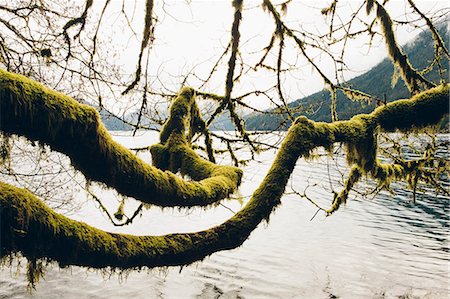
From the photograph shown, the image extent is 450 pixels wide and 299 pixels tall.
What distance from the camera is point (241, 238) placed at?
2.42 m

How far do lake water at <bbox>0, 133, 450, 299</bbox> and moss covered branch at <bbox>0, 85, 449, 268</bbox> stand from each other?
435 cm

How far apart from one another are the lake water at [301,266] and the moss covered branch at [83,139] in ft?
19.4

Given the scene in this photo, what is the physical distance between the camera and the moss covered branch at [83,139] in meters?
1.41

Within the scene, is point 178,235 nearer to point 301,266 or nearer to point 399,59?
point 399,59

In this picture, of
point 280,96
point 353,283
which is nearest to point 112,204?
point 353,283

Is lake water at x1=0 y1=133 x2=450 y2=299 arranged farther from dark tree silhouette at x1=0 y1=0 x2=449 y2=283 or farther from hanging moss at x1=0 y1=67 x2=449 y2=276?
hanging moss at x1=0 y1=67 x2=449 y2=276

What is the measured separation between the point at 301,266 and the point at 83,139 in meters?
16.2

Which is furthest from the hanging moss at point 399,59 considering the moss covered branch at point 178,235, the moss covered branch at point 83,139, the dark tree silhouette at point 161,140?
the moss covered branch at point 83,139

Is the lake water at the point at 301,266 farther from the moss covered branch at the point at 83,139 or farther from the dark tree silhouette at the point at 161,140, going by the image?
the moss covered branch at the point at 83,139

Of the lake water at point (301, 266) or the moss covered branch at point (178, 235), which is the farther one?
the lake water at point (301, 266)

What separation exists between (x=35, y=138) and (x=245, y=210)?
1.53 m

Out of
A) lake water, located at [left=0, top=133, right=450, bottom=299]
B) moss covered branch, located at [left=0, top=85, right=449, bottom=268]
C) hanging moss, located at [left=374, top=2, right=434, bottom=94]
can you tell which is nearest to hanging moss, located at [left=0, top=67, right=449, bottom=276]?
moss covered branch, located at [left=0, top=85, right=449, bottom=268]

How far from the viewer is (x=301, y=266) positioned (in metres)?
16.3

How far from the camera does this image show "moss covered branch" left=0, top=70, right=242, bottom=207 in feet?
4.64
